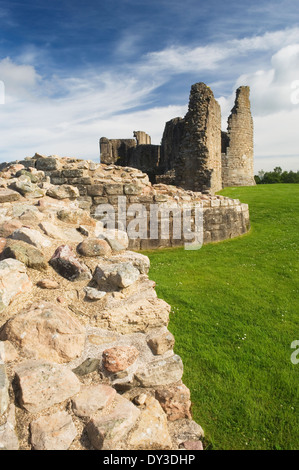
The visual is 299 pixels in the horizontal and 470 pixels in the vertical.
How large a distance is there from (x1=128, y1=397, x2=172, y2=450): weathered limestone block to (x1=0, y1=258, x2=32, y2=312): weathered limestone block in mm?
1133

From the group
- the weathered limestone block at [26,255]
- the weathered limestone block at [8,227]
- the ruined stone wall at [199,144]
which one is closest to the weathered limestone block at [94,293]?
the weathered limestone block at [26,255]

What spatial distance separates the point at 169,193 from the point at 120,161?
2351cm

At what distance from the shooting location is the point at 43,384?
70.6 inches

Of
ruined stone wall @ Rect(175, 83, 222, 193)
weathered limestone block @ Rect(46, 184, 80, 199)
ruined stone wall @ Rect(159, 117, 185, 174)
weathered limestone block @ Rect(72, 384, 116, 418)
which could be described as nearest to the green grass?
weathered limestone block @ Rect(72, 384, 116, 418)

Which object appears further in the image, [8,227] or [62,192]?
[62,192]

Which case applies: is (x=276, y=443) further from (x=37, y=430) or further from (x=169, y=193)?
(x=169, y=193)

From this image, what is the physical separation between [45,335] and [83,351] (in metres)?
0.27

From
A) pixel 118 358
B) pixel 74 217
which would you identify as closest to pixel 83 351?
pixel 118 358

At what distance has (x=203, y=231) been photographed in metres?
9.15

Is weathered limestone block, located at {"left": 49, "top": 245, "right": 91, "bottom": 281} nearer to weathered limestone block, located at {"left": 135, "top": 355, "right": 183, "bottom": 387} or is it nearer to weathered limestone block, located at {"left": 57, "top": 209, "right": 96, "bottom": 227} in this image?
weathered limestone block, located at {"left": 135, "top": 355, "right": 183, "bottom": 387}

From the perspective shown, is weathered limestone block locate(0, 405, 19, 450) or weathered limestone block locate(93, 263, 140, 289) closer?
weathered limestone block locate(0, 405, 19, 450)

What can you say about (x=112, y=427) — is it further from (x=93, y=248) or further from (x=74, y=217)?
(x=74, y=217)

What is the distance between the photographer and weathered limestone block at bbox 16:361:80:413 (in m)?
1.74
